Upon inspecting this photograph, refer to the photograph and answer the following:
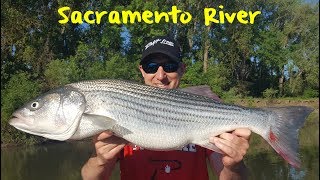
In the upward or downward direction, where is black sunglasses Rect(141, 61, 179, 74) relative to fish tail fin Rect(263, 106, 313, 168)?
upward

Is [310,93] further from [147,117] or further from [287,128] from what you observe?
[147,117]

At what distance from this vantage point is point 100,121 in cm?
304

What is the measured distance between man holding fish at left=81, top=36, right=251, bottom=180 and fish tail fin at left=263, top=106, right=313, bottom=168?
19cm

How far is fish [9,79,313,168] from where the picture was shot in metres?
3.11

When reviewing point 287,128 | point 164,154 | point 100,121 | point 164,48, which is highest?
point 164,48

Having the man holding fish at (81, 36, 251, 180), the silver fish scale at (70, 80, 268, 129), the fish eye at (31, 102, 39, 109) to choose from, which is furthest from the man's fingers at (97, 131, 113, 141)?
the fish eye at (31, 102, 39, 109)

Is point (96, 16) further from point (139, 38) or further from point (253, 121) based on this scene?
point (253, 121)

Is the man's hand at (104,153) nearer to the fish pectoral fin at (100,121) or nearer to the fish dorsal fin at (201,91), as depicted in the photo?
the fish pectoral fin at (100,121)

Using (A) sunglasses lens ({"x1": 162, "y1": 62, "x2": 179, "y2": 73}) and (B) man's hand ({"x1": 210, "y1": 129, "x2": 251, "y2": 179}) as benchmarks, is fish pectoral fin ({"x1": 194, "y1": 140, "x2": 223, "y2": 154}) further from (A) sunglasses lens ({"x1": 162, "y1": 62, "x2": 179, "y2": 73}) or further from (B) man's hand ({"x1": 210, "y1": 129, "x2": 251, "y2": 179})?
(A) sunglasses lens ({"x1": 162, "y1": 62, "x2": 179, "y2": 73})

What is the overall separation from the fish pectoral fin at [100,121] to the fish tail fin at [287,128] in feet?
3.74

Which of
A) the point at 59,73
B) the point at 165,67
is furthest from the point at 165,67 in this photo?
the point at 59,73

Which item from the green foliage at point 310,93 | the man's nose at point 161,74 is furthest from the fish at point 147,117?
the green foliage at point 310,93

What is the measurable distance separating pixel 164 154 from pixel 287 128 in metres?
0.99

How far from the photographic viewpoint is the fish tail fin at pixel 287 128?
319 cm
